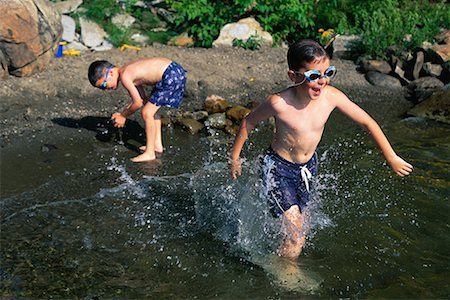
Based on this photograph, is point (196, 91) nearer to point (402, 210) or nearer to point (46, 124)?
point (46, 124)

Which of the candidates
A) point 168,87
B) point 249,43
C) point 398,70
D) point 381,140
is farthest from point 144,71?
point 398,70

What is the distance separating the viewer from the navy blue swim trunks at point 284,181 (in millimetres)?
4625

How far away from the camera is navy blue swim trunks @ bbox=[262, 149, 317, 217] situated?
462cm

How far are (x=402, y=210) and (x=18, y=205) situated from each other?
3.55 meters

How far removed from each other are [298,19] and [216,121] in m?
4.10

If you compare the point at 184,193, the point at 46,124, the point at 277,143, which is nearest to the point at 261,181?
the point at 277,143

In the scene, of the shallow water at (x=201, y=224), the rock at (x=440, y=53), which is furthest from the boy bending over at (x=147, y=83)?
the rock at (x=440, y=53)

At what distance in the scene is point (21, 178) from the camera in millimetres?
6266

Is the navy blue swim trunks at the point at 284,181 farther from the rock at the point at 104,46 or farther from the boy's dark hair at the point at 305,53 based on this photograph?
the rock at the point at 104,46

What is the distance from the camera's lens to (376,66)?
1003cm

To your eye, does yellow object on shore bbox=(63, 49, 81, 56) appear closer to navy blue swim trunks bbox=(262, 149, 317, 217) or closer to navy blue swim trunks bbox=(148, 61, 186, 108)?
navy blue swim trunks bbox=(148, 61, 186, 108)

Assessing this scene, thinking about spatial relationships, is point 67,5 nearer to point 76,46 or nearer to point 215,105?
point 76,46

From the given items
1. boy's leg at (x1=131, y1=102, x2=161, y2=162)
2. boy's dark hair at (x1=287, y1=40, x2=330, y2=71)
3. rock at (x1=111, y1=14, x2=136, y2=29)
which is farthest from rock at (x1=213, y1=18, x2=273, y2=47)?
boy's dark hair at (x1=287, y1=40, x2=330, y2=71)

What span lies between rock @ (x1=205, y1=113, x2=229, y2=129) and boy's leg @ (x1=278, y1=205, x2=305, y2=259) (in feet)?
10.4
